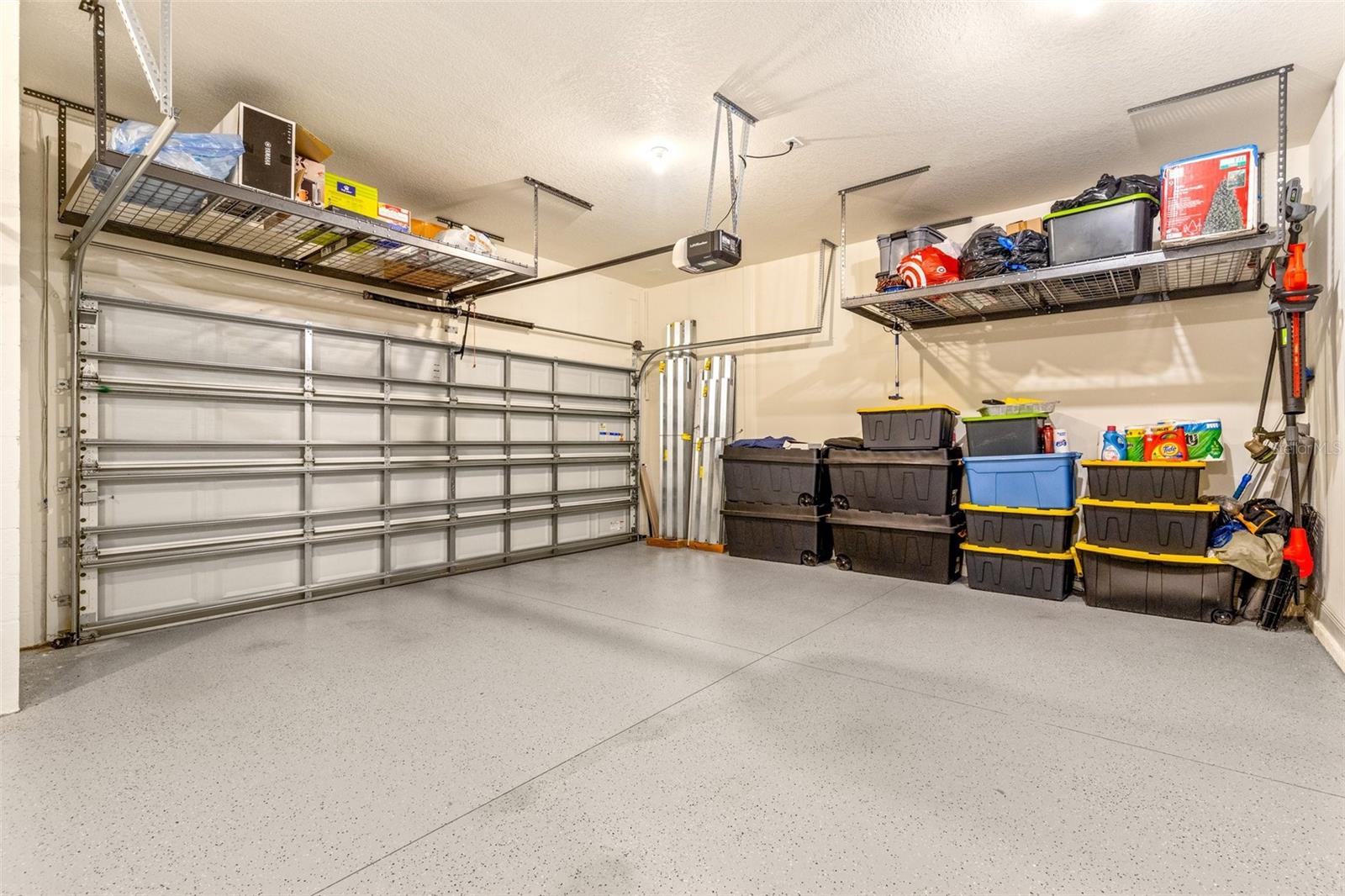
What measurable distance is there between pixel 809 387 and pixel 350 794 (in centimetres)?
515

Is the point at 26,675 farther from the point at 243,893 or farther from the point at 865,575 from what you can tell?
the point at 865,575

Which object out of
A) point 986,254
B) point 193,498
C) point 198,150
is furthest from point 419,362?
point 986,254

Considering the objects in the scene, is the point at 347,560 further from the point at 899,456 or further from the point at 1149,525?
the point at 1149,525

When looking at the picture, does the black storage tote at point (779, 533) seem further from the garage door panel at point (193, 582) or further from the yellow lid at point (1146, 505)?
the garage door panel at point (193, 582)

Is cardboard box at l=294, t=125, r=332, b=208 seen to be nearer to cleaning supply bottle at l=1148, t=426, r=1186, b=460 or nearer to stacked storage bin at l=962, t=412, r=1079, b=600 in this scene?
stacked storage bin at l=962, t=412, r=1079, b=600

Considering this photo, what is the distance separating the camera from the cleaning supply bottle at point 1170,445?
377 centimetres

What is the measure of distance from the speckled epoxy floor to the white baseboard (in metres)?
0.08

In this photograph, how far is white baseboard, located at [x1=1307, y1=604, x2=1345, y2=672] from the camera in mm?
2863

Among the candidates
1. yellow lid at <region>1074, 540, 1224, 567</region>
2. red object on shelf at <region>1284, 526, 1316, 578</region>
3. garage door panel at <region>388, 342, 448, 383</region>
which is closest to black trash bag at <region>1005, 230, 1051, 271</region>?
yellow lid at <region>1074, 540, 1224, 567</region>

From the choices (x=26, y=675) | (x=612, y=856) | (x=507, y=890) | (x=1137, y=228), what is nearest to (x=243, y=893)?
(x=507, y=890)

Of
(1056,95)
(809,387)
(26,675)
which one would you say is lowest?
(26,675)

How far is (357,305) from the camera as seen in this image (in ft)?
15.8

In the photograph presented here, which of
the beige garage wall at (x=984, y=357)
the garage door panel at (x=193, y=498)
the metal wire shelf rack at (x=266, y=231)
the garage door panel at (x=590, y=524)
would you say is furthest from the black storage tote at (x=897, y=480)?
the garage door panel at (x=193, y=498)

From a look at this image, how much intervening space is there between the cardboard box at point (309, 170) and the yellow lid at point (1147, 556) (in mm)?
5204
